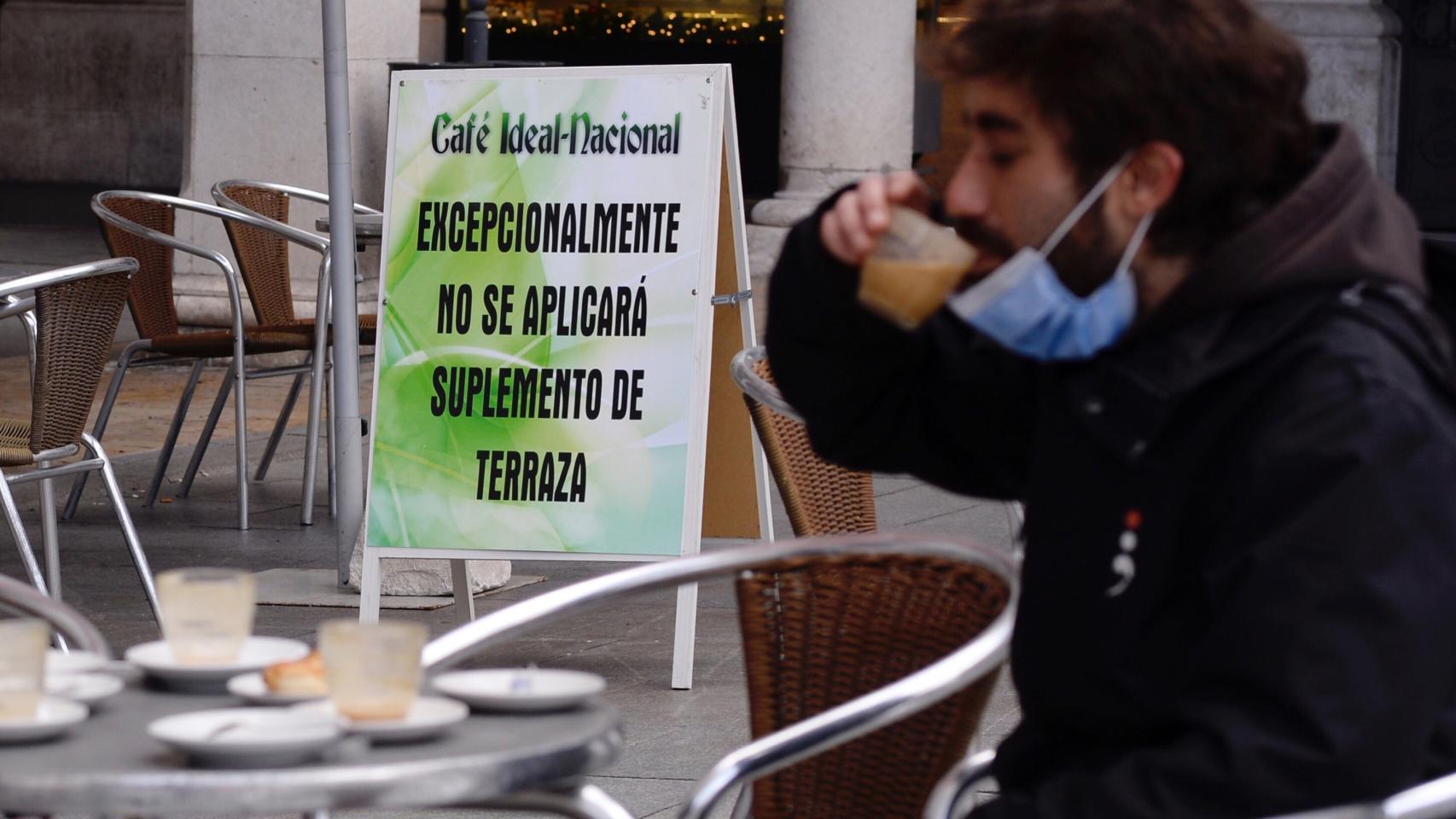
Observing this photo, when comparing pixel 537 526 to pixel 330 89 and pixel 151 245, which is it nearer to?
pixel 330 89

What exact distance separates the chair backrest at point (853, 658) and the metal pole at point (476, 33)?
529 centimetres

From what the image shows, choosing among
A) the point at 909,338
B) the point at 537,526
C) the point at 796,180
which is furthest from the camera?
the point at 796,180

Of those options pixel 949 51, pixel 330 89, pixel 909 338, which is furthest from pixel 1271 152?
pixel 330 89

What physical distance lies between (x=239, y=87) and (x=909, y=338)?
870 cm

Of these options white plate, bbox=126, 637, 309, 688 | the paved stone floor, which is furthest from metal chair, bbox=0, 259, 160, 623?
white plate, bbox=126, 637, 309, 688

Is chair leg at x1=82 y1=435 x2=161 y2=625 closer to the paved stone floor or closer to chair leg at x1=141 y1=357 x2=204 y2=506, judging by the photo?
the paved stone floor

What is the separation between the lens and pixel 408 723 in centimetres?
174

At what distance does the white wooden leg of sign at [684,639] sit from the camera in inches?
185

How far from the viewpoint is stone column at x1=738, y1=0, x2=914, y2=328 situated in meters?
9.98

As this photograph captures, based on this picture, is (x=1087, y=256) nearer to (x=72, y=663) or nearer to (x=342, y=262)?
(x=72, y=663)

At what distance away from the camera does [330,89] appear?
17.9 feet

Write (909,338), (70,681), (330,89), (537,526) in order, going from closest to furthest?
(70,681) → (909,338) → (537,526) → (330,89)

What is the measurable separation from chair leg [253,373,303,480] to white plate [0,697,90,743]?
5.45m

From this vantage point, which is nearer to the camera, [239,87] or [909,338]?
[909,338]
